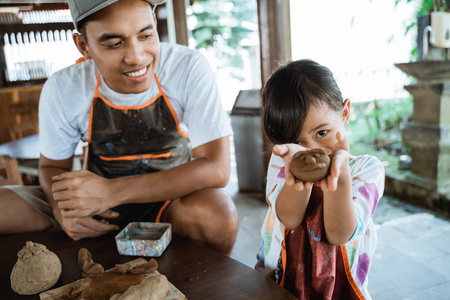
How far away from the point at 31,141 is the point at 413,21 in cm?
459

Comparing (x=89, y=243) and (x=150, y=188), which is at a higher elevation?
(x=150, y=188)

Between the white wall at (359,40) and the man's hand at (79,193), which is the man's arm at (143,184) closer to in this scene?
the man's hand at (79,193)

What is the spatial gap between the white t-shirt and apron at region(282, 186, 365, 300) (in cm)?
75

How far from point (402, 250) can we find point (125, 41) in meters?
2.49

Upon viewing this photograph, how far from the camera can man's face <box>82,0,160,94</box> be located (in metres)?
1.60

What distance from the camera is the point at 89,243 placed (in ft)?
4.78

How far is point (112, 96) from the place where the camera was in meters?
1.95

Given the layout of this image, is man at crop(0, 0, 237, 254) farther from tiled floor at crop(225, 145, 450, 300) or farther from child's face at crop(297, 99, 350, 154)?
tiled floor at crop(225, 145, 450, 300)

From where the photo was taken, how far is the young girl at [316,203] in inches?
46.9

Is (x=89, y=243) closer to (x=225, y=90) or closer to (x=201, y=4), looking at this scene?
(x=201, y=4)

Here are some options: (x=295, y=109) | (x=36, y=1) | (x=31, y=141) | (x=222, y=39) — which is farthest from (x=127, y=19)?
(x=222, y=39)

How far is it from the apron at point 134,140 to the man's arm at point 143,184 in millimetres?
214

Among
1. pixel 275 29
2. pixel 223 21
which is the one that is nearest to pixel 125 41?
pixel 275 29

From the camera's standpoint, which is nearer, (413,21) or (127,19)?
(127,19)
